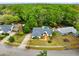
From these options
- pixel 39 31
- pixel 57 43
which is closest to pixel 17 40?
pixel 39 31

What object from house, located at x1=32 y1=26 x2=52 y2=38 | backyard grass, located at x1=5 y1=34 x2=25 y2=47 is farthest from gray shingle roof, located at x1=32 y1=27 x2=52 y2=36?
backyard grass, located at x1=5 y1=34 x2=25 y2=47

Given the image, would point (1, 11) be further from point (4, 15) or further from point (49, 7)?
point (49, 7)

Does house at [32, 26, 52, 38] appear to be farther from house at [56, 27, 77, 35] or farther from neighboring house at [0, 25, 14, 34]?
neighboring house at [0, 25, 14, 34]

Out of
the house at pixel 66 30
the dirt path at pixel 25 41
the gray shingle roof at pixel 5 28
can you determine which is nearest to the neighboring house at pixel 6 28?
the gray shingle roof at pixel 5 28

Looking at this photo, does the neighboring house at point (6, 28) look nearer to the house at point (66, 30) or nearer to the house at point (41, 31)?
the house at point (41, 31)

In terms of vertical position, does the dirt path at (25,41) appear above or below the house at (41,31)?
below
